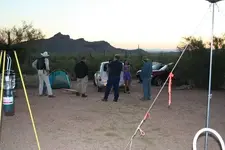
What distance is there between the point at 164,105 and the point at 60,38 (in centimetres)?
7480

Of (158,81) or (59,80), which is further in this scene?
(158,81)

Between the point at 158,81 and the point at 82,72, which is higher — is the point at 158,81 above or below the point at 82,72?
below

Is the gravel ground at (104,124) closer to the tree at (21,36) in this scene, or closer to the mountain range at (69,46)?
the tree at (21,36)

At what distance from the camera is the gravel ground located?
8.03 meters

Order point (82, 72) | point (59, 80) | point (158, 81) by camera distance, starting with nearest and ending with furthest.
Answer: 1. point (82, 72)
2. point (59, 80)
3. point (158, 81)

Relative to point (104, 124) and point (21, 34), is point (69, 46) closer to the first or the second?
point (21, 34)

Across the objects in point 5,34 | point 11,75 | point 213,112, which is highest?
point 5,34

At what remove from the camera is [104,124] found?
10125 mm

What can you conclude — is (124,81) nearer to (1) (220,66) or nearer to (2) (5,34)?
(1) (220,66)

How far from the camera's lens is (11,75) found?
34.3 ft

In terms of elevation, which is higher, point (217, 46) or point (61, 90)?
point (217, 46)

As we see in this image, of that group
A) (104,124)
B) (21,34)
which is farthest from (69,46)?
(104,124)

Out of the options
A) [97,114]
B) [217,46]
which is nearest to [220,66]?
[217,46]

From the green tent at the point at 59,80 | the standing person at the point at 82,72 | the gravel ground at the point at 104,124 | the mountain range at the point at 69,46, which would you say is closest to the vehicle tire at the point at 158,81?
the green tent at the point at 59,80
